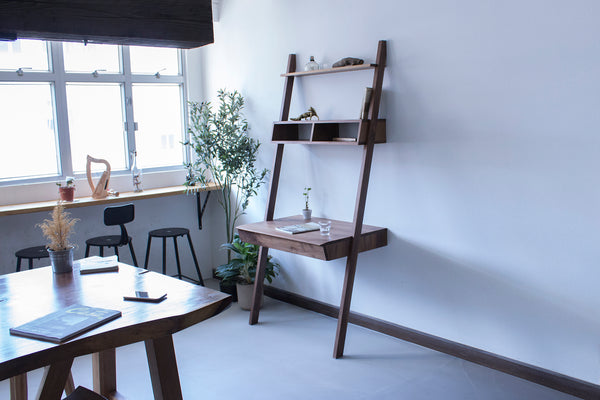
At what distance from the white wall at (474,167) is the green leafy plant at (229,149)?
0.60 metres

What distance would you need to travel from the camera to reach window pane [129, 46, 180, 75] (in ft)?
17.2

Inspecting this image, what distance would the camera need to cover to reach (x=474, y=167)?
3500 mm

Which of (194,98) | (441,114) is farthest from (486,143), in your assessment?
(194,98)

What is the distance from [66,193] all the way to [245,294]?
5.92ft

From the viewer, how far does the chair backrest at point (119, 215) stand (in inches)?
167

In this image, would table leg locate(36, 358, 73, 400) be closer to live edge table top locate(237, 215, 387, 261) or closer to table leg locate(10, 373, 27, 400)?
table leg locate(10, 373, 27, 400)

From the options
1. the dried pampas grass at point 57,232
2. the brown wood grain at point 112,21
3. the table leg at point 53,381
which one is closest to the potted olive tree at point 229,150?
the dried pampas grass at point 57,232

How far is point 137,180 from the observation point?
5137 millimetres

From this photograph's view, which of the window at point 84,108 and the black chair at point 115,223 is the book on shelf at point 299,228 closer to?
the black chair at point 115,223

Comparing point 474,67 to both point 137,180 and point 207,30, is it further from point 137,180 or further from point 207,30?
point 137,180

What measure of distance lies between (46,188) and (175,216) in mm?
1289

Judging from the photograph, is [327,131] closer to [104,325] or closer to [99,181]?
[99,181]

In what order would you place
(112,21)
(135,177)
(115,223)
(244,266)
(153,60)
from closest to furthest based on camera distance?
(112,21), (115,223), (244,266), (135,177), (153,60)

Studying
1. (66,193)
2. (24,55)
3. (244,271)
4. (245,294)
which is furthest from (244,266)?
(24,55)
